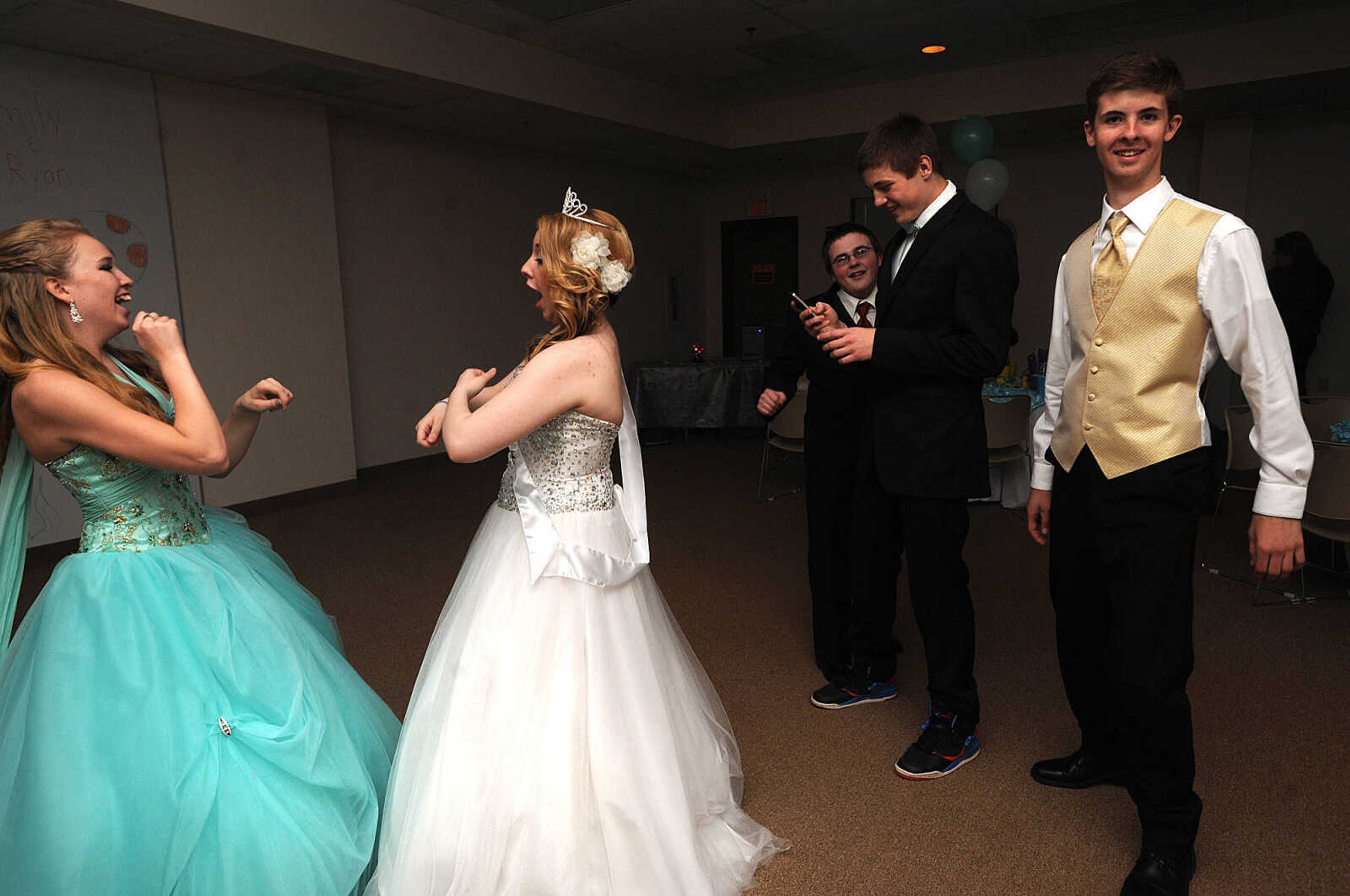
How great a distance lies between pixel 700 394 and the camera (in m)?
8.46

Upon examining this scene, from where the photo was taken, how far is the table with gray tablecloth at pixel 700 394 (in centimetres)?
841

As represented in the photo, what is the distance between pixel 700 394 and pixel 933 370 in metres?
6.14

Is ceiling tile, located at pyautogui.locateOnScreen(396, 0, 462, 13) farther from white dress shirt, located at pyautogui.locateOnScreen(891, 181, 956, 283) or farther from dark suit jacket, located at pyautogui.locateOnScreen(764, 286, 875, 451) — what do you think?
white dress shirt, located at pyautogui.locateOnScreen(891, 181, 956, 283)

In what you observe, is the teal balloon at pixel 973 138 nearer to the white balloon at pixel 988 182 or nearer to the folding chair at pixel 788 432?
the white balloon at pixel 988 182

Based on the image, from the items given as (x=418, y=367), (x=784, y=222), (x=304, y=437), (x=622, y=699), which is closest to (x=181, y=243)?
(x=304, y=437)

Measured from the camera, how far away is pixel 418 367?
25.0 feet

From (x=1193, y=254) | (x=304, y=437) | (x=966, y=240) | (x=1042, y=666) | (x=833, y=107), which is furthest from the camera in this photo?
(x=833, y=107)

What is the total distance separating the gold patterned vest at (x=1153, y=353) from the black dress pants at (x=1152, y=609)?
49 mm

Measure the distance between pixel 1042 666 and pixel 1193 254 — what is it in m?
1.94

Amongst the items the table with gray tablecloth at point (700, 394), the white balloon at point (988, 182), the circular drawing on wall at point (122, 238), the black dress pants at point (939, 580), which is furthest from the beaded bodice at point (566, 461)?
the table with gray tablecloth at point (700, 394)

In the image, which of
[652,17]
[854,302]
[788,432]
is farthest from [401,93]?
[854,302]

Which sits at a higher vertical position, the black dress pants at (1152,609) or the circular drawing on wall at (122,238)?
the circular drawing on wall at (122,238)

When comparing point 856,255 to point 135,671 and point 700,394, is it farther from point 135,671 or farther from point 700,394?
point 700,394

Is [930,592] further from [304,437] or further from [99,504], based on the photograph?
[304,437]
